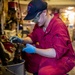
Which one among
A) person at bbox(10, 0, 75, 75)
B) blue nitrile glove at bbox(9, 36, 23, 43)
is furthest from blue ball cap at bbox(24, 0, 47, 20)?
blue nitrile glove at bbox(9, 36, 23, 43)

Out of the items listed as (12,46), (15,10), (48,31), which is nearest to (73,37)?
(15,10)

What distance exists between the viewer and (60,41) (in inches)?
75.1

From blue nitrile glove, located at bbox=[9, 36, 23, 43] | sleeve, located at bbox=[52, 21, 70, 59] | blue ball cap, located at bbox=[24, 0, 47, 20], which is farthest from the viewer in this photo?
blue nitrile glove, located at bbox=[9, 36, 23, 43]

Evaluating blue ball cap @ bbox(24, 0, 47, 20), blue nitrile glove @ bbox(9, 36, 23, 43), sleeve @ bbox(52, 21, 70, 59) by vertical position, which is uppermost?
blue ball cap @ bbox(24, 0, 47, 20)

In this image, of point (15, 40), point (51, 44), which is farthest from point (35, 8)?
point (15, 40)

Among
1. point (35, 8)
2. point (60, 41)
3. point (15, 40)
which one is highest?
point (35, 8)

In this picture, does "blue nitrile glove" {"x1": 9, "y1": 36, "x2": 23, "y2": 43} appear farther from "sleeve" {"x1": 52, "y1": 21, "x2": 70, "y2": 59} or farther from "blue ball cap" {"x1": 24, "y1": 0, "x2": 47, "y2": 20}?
"sleeve" {"x1": 52, "y1": 21, "x2": 70, "y2": 59}

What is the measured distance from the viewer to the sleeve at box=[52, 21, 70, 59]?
1893mm

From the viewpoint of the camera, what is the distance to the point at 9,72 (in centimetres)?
225

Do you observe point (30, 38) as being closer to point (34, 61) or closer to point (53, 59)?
point (34, 61)

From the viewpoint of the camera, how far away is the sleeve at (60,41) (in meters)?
1.89

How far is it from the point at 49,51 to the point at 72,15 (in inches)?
270

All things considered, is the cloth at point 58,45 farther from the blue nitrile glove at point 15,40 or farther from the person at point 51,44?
the blue nitrile glove at point 15,40

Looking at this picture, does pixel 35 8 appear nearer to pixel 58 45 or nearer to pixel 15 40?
pixel 58 45
